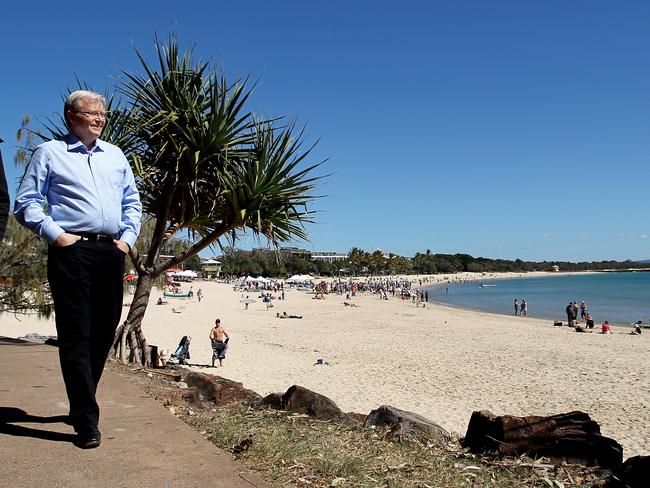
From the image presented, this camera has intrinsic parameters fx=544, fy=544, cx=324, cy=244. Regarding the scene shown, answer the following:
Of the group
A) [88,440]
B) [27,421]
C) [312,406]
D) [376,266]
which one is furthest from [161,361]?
[376,266]

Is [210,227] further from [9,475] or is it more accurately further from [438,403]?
[438,403]

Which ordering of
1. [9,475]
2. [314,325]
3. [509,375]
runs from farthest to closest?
[314,325], [509,375], [9,475]

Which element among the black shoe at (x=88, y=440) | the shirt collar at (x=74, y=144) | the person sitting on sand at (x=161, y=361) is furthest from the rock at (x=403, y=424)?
the person sitting on sand at (x=161, y=361)

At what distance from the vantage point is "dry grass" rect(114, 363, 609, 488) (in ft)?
7.77

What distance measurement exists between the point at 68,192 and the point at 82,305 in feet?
1.66

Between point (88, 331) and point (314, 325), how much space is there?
2588cm

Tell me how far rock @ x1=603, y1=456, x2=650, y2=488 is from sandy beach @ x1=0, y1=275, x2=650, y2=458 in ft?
21.0

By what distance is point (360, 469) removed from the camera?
2453 millimetres

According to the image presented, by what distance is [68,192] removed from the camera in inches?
95.2

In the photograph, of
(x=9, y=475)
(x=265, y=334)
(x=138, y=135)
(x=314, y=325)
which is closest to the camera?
(x=9, y=475)

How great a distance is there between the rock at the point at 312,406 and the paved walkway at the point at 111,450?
969 mm

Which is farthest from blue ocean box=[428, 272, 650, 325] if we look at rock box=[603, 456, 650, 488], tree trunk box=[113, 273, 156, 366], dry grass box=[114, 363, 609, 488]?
rock box=[603, 456, 650, 488]

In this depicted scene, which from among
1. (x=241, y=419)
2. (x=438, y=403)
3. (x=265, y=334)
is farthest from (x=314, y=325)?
(x=241, y=419)

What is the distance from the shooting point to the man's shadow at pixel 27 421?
2.51m
